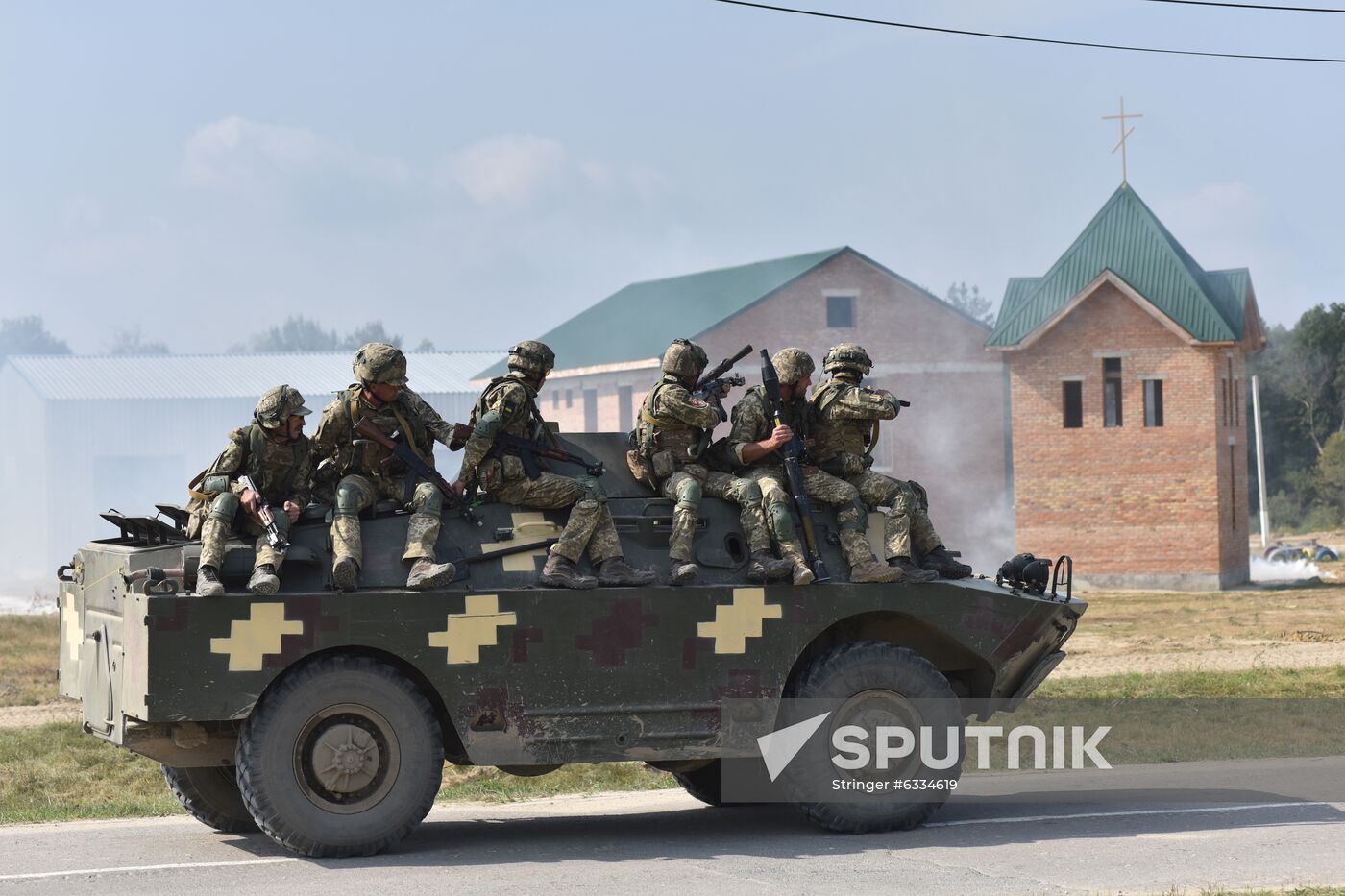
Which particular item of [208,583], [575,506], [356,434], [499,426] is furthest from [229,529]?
[575,506]

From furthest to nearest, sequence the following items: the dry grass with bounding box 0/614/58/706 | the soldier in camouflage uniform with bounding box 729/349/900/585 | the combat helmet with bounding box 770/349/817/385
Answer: the dry grass with bounding box 0/614/58/706 → the combat helmet with bounding box 770/349/817/385 → the soldier in camouflage uniform with bounding box 729/349/900/585

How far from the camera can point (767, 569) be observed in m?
9.93

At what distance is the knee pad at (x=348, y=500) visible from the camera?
9.52 meters

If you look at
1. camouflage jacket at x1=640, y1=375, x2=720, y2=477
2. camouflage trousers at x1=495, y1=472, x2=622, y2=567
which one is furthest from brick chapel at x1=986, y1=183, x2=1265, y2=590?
camouflage trousers at x1=495, y1=472, x2=622, y2=567

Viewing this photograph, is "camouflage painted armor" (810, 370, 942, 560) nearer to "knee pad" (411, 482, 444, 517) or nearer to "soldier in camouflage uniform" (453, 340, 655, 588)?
"soldier in camouflage uniform" (453, 340, 655, 588)

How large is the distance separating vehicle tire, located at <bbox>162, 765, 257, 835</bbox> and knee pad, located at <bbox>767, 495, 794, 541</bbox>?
3.36m

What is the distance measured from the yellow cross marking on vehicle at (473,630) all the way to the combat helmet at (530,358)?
140 cm

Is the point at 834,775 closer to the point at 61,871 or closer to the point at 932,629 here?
the point at 932,629

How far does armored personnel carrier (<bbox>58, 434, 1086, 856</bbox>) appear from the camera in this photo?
917cm

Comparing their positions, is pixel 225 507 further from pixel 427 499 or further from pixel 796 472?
pixel 796 472

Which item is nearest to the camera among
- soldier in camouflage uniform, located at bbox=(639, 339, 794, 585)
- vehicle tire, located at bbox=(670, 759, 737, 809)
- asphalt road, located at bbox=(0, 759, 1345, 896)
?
asphalt road, located at bbox=(0, 759, 1345, 896)

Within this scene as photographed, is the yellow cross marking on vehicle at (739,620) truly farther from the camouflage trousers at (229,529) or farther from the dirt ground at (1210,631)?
the dirt ground at (1210,631)

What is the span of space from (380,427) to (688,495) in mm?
1702

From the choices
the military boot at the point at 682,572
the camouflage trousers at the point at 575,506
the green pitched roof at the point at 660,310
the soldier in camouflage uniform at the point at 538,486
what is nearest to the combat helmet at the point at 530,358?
the soldier in camouflage uniform at the point at 538,486
